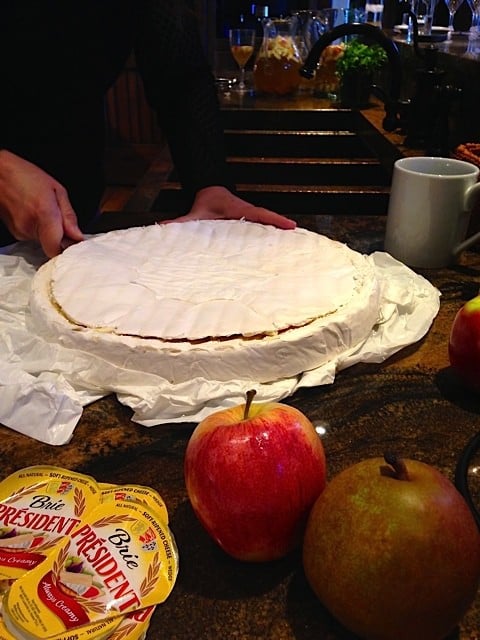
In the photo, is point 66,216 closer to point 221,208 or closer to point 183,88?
point 221,208

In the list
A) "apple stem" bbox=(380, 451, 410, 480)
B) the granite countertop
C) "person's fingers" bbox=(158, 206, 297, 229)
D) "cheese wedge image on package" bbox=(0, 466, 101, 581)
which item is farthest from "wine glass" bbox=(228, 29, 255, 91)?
"apple stem" bbox=(380, 451, 410, 480)

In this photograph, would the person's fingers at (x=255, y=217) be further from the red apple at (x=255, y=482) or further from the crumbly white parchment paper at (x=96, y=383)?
the red apple at (x=255, y=482)

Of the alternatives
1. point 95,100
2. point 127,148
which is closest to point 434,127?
point 95,100

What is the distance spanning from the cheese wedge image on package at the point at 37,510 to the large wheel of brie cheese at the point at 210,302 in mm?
268

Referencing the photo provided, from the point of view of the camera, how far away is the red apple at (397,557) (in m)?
0.54

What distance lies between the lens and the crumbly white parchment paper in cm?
94

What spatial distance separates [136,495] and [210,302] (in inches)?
Result: 18.4

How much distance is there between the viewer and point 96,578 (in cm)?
63

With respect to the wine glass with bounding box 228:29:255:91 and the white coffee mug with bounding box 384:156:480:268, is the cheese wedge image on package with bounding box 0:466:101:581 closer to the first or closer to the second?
the white coffee mug with bounding box 384:156:480:268

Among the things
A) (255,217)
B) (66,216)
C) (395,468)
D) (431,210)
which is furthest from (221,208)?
(395,468)

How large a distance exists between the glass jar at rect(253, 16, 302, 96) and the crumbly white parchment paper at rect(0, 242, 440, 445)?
265 centimetres

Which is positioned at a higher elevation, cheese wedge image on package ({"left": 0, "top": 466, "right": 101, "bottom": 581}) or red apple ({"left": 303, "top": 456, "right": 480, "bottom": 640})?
red apple ({"left": 303, "top": 456, "right": 480, "bottom": 640})

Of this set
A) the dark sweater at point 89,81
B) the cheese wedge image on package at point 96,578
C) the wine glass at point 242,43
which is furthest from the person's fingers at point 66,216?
the wine glass at point 242,43

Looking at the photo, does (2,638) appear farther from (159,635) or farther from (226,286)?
(226,286)
